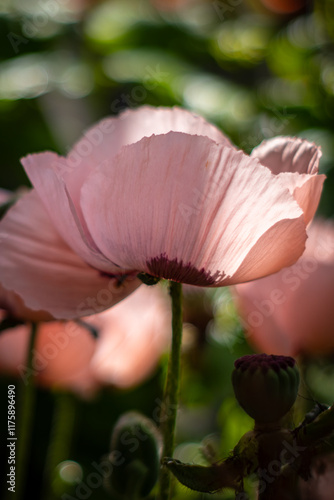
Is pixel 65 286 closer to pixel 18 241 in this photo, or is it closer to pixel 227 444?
pixel 18 241

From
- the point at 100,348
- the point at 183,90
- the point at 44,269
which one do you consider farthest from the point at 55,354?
the point at 183,90

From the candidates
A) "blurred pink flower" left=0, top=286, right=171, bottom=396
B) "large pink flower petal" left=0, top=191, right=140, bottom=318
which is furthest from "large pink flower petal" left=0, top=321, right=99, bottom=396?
"large pink flower petal" left=0, top=191, right=140, bottom=318

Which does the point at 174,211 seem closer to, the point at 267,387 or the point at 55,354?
the point at 267,387

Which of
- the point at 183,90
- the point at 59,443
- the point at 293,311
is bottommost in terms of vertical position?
the point at 59,443

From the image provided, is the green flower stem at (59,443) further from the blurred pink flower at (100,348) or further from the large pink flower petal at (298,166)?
the large pink flower petal at (298,166)

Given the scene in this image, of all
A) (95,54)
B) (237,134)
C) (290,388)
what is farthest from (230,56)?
(290,388)

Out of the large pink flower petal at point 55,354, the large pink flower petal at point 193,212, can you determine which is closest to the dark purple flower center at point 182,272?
the large pink flower petal at point 193,212

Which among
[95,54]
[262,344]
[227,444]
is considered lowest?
[227,444]
